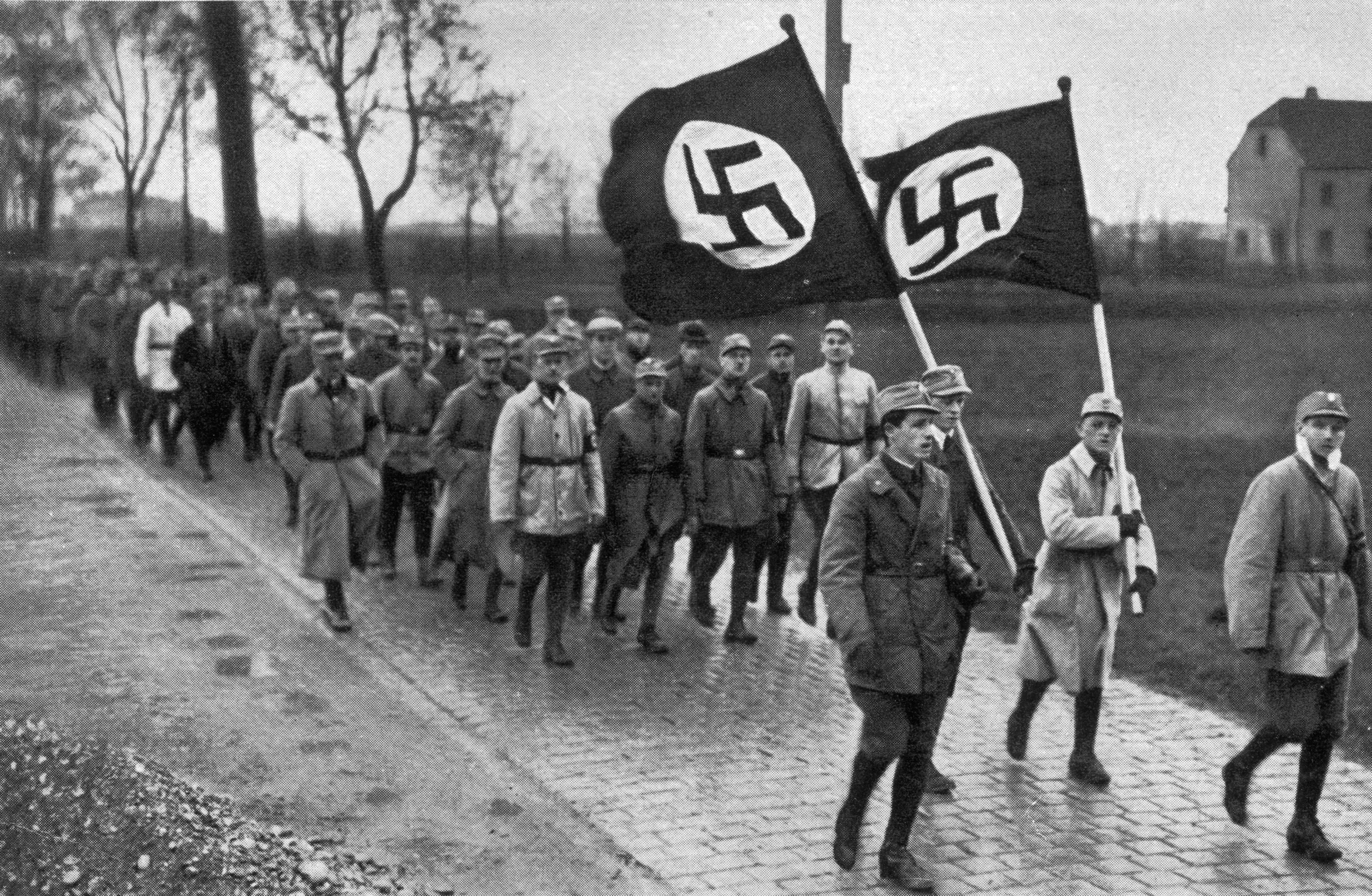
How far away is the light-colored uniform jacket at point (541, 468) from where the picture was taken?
33.8ft

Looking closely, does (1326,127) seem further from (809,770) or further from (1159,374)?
(809,770)

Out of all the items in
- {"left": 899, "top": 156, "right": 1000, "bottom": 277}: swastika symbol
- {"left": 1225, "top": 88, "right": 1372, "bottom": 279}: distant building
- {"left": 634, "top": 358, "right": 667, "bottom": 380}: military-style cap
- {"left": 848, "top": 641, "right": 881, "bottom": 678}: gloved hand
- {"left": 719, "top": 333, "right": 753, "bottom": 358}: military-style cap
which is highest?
{"left": 1225, "top": 88, "right": 1372, "bottom": 279}: distant building

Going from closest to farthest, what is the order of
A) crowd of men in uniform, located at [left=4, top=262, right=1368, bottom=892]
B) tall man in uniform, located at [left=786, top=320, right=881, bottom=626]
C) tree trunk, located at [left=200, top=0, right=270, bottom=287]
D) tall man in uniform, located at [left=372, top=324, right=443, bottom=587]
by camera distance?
crowd of men in uniform, located at [left=4, top=262, right=1368, bottom=892], tall man in uniform, located at [left=786, top=320, right=881, bottom=626], tall man in uniform, located at [left=372, top=324, right=443, bottom=587], tree trunk, located at [left=200, top=0, right=270, bottom=287]

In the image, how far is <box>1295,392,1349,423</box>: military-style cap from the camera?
704 cm

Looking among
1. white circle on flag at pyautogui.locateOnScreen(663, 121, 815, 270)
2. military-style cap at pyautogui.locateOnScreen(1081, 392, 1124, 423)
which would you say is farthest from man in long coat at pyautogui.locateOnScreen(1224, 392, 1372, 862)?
white circle on flag at pyautogui.locateOnScreen(663, 121, 815, 270)

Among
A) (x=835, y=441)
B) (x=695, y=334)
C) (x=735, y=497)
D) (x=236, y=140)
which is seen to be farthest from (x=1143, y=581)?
(x=236, y=140)

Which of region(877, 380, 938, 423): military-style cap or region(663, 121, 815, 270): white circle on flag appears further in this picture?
region(663, 121, 815, 270): white circle on flag

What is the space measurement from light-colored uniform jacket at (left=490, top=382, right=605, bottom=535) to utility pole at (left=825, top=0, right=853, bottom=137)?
11.4 feet

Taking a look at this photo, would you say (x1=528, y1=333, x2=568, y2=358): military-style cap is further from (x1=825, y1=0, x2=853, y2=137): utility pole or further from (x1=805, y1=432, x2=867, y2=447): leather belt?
(x1=825, y1=0, x2=853, y2=137): utility pole

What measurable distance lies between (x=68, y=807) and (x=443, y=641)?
4521mm

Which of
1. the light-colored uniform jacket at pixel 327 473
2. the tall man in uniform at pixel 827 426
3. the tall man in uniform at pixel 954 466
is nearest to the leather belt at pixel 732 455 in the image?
the tall man in uniform at pixel 827 426

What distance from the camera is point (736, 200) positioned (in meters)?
7.98

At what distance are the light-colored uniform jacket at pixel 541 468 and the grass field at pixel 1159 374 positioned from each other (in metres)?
3.15

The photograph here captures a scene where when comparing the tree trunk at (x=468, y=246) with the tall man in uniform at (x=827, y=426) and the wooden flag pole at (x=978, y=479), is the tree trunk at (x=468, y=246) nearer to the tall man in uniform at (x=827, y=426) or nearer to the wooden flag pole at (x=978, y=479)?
the tall man in uniform at (x=827, y=426)
